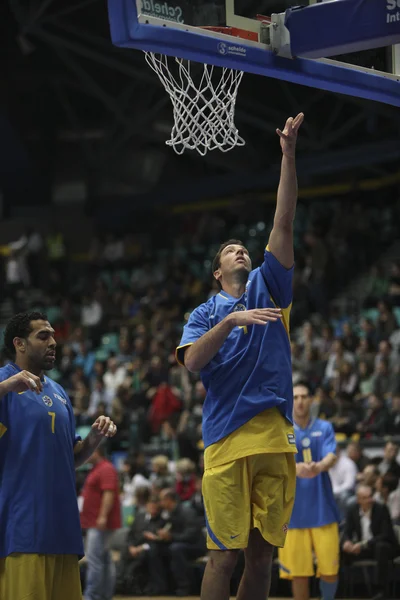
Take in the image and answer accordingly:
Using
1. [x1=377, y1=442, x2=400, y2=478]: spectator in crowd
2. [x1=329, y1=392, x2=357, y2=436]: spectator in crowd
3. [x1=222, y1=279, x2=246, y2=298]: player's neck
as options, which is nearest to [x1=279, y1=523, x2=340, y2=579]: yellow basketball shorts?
[x1=377, y1=442, x2=400, y2=478]: spectator in crowd

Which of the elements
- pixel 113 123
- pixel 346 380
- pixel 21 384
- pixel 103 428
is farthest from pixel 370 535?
pixel 113 123

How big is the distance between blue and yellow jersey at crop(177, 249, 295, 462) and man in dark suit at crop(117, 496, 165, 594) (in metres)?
7.84

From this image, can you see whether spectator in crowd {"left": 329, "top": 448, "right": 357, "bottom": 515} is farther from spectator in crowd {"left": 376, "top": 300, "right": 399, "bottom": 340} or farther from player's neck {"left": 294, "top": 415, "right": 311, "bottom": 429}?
spectator in crowd {"left": 376, "top": 300, "right": 399, "bottom": 340}

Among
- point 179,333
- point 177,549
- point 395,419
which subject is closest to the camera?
point 177,549

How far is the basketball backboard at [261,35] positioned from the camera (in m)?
6.28

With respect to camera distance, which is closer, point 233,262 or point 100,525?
point 233,262

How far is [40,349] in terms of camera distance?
6.41 meters

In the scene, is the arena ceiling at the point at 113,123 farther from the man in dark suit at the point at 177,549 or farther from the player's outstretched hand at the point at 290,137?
the player's outstretched hand at the point at 290,137

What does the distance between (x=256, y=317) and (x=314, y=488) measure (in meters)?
4.43

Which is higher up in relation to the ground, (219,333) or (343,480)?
(219,333)

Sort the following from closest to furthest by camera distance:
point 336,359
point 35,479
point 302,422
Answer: point 35,479, point 302,422, point 336,359

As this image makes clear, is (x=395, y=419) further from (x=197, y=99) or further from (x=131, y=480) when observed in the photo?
(x=197, y=99)

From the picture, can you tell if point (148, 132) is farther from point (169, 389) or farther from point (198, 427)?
point (198, 427)

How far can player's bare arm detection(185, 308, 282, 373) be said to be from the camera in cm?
592
